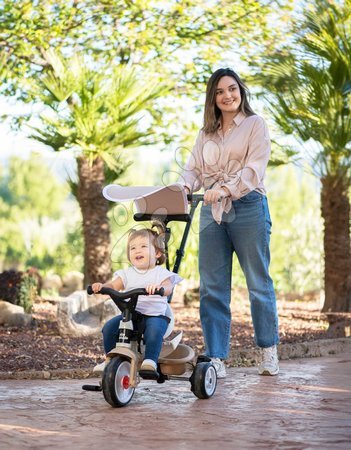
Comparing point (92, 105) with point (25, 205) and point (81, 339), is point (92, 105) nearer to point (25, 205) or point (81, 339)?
point (81, 339)

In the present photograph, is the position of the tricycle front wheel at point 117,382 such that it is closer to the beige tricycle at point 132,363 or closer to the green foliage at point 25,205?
the beige tricycle at point 132,363

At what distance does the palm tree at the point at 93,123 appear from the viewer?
992cm

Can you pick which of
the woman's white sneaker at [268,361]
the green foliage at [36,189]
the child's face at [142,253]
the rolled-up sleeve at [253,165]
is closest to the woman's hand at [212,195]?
the rolled-up sleeve at [253,165]

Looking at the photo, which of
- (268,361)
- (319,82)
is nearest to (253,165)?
(268,361)

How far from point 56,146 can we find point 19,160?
125ft

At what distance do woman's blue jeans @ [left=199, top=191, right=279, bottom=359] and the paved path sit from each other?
0.31 metres

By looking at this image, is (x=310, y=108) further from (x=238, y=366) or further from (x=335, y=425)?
(x=335, y=425)

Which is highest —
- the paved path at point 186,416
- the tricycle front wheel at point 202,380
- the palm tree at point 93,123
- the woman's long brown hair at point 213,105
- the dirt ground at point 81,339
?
the palm tree at point 93,123

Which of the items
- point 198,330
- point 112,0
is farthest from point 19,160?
point 198,330

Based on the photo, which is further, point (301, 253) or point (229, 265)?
point (301, 253)

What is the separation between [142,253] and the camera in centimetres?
477

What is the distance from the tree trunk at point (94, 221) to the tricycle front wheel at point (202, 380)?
239 inches

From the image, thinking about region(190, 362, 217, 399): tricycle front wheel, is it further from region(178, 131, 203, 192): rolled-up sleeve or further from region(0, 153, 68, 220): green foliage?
region(0, 153, 68, 220): green foliage

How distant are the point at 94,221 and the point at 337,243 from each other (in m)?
2.92
